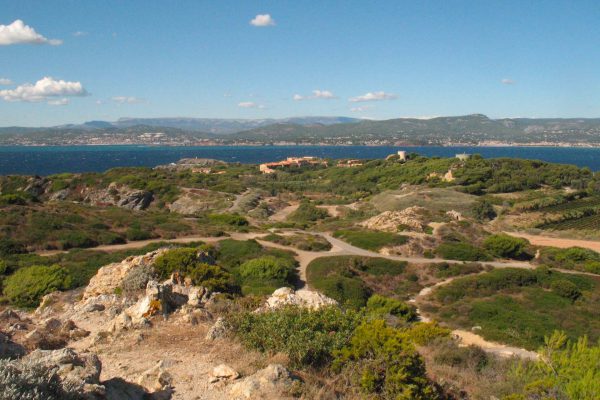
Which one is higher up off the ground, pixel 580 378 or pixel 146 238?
pixel 580 378

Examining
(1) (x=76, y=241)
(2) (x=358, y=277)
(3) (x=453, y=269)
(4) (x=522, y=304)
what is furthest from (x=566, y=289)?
(1) (x=76, y=241)

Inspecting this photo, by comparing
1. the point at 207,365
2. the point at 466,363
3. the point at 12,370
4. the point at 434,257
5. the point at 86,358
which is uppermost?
the point at 12,370

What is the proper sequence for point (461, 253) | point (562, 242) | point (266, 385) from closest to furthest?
point (266, 385) → point (461, 253) → point (562, 242)

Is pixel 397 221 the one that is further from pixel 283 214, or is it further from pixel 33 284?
pixel 33 284

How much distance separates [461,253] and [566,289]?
7.97 m

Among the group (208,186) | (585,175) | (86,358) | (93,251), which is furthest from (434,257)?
(585,175)

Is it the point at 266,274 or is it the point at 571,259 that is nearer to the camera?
the point at 266,274

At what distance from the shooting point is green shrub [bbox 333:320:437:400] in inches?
285

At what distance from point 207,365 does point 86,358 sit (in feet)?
7.39

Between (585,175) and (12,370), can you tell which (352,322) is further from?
(585,175)

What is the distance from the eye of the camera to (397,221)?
136ft

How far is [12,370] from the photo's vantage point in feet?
16.2

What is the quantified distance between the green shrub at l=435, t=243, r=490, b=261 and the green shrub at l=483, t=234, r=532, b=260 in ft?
4.74

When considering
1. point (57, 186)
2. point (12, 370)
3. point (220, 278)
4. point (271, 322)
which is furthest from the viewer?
point (57, 186)
